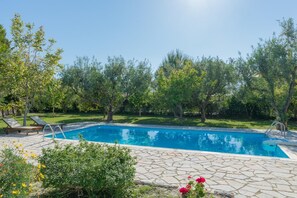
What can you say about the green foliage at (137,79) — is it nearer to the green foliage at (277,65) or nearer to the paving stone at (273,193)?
the green foliage at (277,65)

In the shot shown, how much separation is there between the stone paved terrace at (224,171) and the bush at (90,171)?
1340 millimetres

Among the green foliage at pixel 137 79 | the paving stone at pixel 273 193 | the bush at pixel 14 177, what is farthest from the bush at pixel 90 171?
the green foliage at pixel 137 79

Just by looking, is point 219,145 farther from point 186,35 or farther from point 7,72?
point 7,72

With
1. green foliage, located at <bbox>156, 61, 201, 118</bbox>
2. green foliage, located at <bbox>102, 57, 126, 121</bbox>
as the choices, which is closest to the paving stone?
green foliage, located at <bbox>156, 61, 201, 118</bbox>

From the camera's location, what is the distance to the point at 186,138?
14250 mm

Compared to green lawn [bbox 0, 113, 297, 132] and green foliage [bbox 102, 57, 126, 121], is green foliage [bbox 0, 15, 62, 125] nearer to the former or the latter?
green lawn [bbox 0, 113, 297, 132]

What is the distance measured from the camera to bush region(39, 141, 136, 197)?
3838mm

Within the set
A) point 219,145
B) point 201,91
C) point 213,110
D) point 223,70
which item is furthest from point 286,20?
point 213,110

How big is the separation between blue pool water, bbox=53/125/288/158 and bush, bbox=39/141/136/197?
708 cm

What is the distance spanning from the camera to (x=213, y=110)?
79.9ft

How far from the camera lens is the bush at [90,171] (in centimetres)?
→ 384

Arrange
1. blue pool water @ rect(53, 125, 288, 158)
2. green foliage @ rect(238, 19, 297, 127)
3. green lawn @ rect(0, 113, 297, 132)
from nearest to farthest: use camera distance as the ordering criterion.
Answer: blue pool water @ rect(53, 125, 288, 158) → green foliage @ rect(238, 19, 297, 127) → green lawn @ rect(0, 113, 297, 132)

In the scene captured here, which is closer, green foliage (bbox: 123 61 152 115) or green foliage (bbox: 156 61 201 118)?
green foliage (bbox: 156 61 201 118)

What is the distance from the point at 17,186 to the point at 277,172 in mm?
6055
